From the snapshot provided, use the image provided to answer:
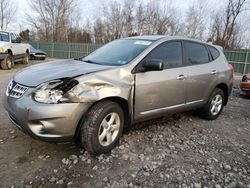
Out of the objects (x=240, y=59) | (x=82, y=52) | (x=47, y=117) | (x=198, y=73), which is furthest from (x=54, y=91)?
(x=82, y=52)

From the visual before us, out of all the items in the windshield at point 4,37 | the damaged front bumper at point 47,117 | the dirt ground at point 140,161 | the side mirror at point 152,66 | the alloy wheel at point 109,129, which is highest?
the windshield at point 4,37

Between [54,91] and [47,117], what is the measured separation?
1.00 ft

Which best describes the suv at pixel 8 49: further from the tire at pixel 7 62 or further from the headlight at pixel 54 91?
the headlight at pixel 54 91

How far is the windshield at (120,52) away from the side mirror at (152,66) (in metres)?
0.22

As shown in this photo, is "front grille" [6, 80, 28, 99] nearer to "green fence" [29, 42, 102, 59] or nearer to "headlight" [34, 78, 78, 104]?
"headlight" [34, 78, 78, 104]

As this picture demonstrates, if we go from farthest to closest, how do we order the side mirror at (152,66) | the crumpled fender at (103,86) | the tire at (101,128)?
the side mirror at (152,66) → the tire at (101,128) → the crumpled fender at (103,86)

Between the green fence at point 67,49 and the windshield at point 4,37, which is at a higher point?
the windshield at point 4,37

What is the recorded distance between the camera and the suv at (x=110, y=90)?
2646 mm

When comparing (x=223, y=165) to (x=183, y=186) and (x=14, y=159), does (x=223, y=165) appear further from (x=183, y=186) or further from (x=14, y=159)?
(x=14, y=159)

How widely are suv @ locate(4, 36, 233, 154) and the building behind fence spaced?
13.6m

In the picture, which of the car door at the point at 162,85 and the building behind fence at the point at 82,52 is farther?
the building behind fence at the point at 82,52

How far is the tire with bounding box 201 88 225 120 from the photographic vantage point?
15.5ft

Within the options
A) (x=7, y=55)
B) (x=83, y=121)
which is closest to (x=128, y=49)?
(x=83, y=121)

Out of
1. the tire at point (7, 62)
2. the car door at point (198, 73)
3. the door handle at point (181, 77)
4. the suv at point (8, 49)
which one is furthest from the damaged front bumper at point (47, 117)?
the tire at point (7, 62)
